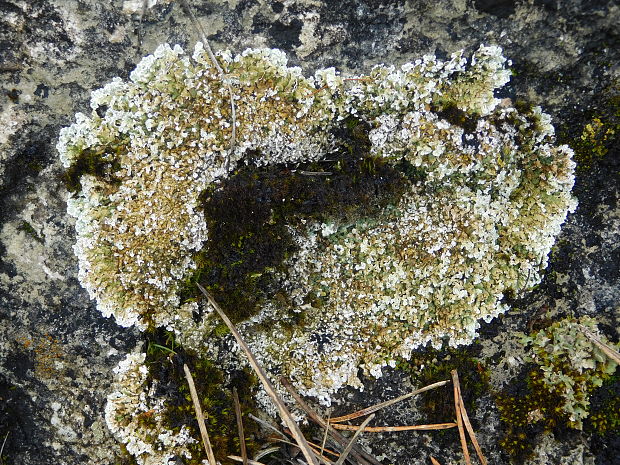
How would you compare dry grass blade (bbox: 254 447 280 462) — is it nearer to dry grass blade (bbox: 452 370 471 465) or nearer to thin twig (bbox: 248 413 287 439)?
thin twig (bbox: 248 413 287 439)

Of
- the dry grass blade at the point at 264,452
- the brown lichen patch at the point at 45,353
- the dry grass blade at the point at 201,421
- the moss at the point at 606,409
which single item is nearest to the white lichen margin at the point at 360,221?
the dry grass blade at the point at 201,421

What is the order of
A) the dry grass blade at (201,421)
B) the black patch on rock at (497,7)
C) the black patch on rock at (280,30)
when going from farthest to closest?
1. the dry grass blade at (201,421)
2. the black patch on rock at (280,30)
3. the black patch on rock at (497,7)

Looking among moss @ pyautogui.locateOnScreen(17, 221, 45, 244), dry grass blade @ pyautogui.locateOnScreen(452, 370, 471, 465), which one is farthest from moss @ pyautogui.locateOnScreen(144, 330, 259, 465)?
dry grass blade @ pyautogui.locateOnScreen(452, 370, 471, 465)

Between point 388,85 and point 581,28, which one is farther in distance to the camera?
point 388,85

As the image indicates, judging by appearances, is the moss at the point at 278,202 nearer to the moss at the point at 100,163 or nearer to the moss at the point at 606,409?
the moss at the point at 100,163

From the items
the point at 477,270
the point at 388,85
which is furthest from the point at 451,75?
the point at 477,270

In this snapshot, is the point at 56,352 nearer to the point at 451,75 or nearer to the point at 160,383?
the point at 160,383
